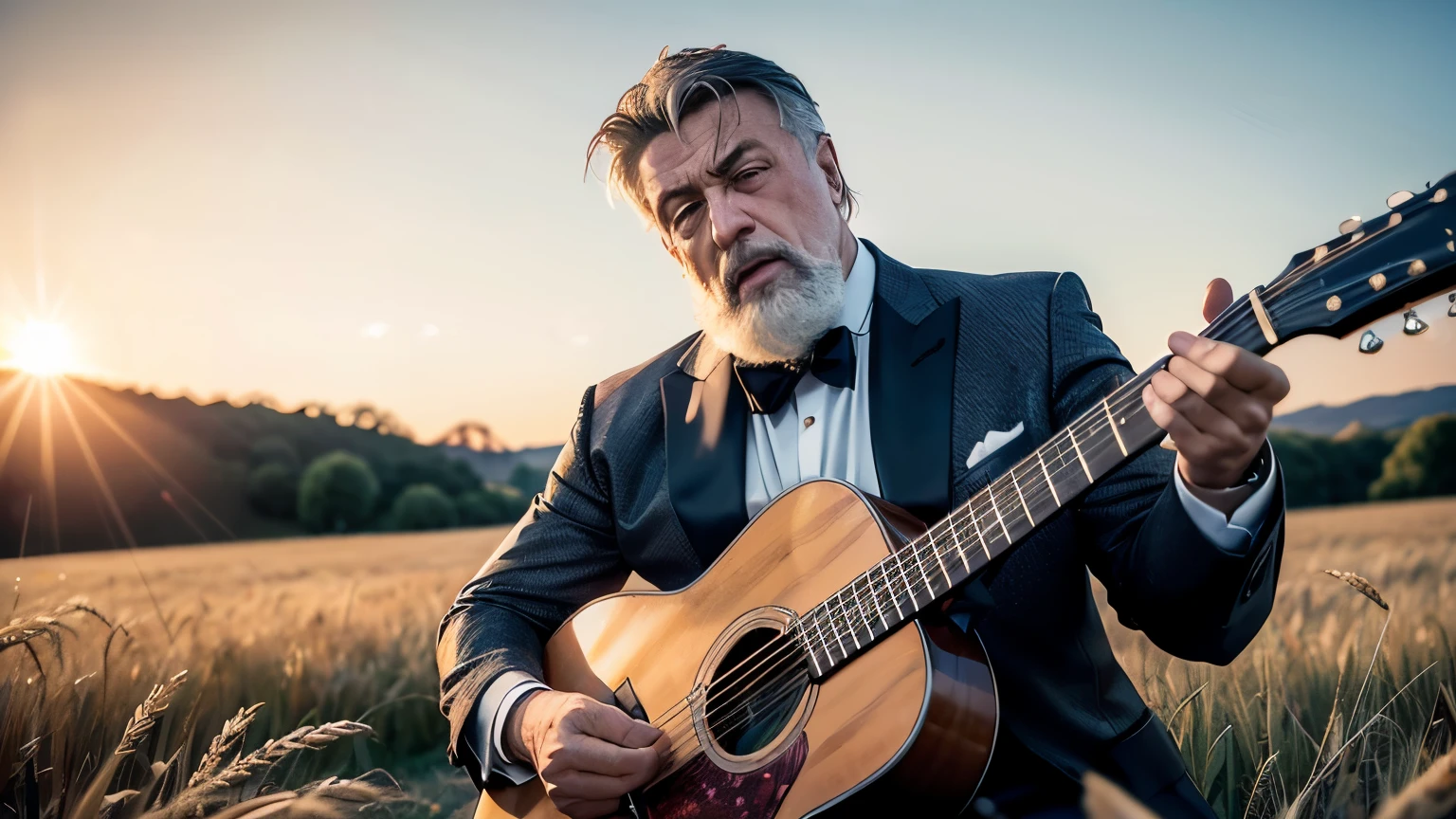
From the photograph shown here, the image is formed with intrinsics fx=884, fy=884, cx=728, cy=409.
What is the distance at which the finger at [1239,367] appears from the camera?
1.22 m

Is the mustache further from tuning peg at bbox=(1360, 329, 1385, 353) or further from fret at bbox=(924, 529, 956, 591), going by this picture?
tuning peg at bbox=(1360, 329, 1385, 353)

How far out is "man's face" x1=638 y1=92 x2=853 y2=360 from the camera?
2.37 meters

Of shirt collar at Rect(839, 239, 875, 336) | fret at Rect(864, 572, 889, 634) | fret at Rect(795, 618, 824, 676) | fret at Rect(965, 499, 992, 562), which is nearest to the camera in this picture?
fret at Rect(965, 499, 992, 562)

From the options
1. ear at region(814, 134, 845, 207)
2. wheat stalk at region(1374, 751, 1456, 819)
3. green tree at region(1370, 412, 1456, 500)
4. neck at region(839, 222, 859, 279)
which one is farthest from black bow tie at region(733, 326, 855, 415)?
green tree at region(1370, 412, 1456, 500)

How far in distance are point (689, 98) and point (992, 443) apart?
1.37 metres

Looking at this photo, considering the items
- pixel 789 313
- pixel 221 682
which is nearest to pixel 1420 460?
pixel 789 313

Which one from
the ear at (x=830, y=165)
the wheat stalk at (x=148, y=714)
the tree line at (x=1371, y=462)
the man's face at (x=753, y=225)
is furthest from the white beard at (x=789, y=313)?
the tree line at (x=1371, y=462)

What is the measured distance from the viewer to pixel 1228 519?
1511 millimetres

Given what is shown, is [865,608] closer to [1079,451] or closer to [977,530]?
[977,530]

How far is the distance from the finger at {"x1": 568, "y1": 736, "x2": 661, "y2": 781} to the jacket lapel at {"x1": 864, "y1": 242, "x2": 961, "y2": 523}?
0.80 m

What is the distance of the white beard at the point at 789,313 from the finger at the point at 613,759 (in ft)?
3.45

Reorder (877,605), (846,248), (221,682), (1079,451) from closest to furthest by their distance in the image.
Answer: (1079,451), (877,605), (846,248), (221,682)

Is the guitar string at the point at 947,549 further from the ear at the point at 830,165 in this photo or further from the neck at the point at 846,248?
the ear at the point at 830,165

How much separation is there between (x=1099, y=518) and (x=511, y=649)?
1554 mm
